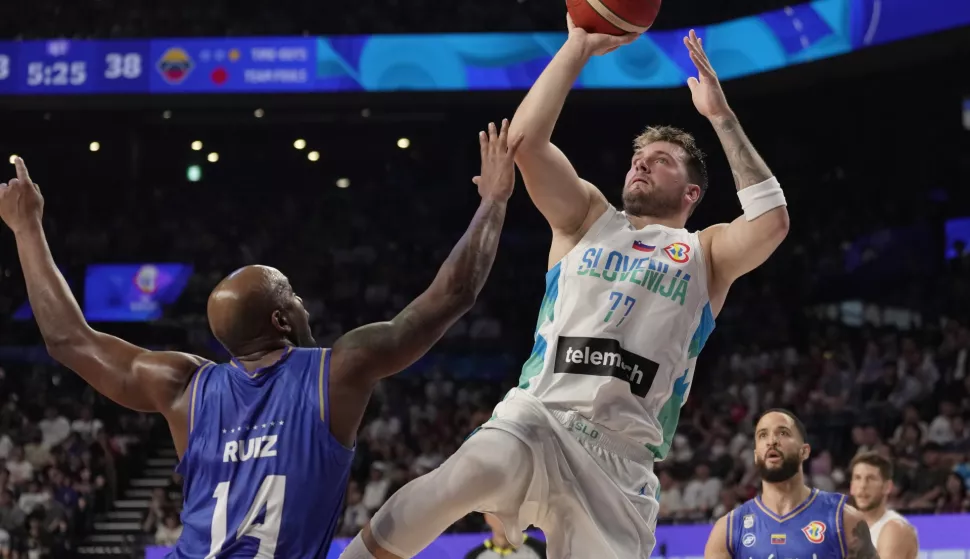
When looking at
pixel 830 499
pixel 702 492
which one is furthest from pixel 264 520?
pixel 702 492

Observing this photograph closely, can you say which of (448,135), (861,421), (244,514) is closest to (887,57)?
(861,421)

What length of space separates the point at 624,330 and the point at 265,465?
1708 mm

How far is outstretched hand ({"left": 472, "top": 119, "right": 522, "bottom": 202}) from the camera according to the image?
4168 millimetres

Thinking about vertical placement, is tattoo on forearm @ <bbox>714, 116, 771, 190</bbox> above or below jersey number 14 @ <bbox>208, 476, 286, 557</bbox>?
above

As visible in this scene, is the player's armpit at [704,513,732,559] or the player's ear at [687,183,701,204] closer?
the player's ear at [687,183,701,204]

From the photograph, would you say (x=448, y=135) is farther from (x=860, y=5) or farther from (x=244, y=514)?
(x=244, y=514)

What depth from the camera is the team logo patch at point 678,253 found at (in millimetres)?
4941

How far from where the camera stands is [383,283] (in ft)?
67.5

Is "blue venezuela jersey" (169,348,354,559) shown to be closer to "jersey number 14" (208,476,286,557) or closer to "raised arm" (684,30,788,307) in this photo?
"jersey number 14" (208,476,286,557)

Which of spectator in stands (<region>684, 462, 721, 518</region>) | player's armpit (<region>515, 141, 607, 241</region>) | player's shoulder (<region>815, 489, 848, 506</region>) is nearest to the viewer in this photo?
player's armpit (<region>515, 141, 607, 241</region>)

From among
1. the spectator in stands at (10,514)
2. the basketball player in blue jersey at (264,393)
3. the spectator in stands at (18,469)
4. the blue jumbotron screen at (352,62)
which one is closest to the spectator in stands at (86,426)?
the spectator in stands at (18,469)

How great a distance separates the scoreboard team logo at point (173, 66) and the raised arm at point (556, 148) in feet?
50.8

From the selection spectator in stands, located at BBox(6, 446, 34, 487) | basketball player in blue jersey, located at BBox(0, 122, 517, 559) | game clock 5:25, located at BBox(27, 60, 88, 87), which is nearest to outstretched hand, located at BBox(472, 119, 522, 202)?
basketball player in blue jersey, located at BBox(0, 122, 517, 559)

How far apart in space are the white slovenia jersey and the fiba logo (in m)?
17.5
